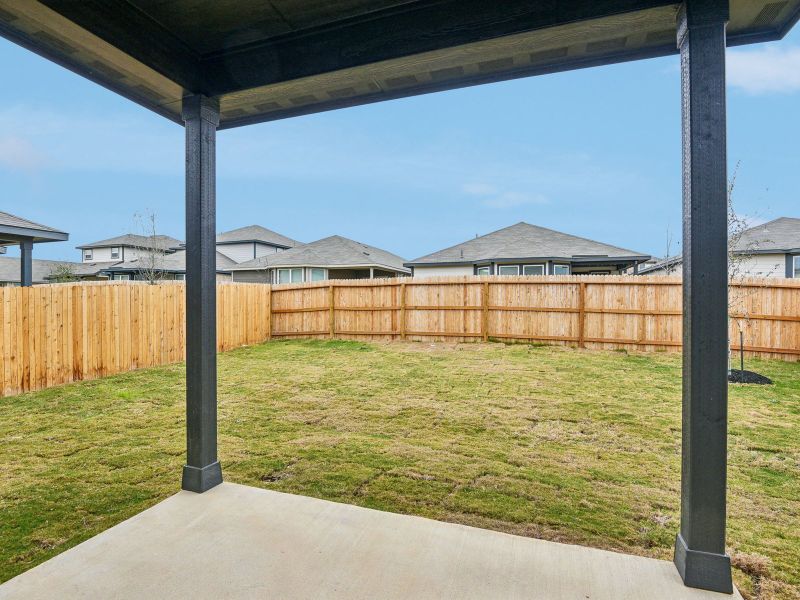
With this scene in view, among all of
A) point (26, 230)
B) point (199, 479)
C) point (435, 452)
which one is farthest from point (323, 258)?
point (199, 479)

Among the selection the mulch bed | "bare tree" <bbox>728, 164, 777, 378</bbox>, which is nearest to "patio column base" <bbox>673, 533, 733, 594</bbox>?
the mulch bed

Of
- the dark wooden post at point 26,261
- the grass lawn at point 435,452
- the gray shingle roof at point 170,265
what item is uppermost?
the gray shingle roof at point 170,265

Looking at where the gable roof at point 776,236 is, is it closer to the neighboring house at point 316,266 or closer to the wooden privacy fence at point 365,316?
the wooden privacy fence at point 365,316

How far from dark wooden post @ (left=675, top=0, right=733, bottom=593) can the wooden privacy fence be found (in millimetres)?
7180

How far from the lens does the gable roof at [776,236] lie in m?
13.3

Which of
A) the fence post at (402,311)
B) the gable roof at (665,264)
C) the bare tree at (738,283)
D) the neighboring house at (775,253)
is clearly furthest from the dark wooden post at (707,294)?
the neighboring house at (775,253)

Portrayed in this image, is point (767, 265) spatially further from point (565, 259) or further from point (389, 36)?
point (389, 36)

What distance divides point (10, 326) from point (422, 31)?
20.8 feet

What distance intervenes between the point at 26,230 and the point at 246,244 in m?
15.8

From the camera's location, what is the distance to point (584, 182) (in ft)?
123

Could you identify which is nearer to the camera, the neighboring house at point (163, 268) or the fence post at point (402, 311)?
the fence post at point (402, 311)

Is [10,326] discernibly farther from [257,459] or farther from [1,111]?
[1,111]

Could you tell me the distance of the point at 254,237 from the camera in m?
24.6

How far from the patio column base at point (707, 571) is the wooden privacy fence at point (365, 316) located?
23.6 feet
